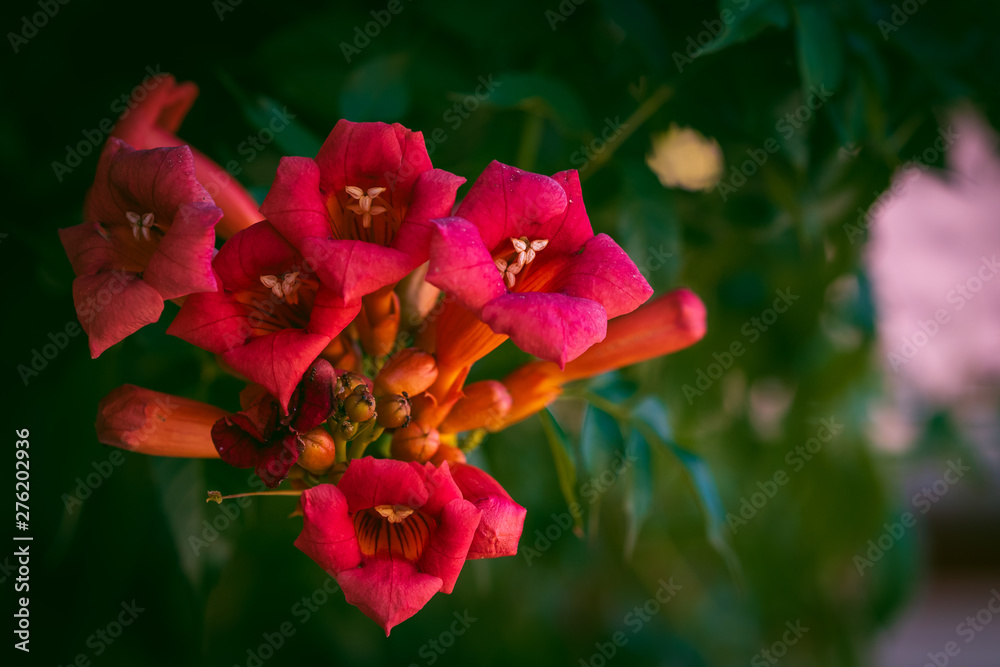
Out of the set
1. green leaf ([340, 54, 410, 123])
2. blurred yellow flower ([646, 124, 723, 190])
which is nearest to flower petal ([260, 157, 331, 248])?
green leaf ([340, 54, 410, 123])

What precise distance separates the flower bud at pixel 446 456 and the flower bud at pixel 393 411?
0.36ft

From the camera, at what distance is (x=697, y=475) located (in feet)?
5.21

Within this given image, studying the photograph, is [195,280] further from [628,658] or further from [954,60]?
[628,658]

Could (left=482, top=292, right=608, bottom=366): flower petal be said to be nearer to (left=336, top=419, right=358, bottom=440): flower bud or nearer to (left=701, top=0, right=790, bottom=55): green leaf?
(left=336, top=419, right=358, bottom=440): flower bud

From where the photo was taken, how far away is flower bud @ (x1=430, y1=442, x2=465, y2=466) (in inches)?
51.3

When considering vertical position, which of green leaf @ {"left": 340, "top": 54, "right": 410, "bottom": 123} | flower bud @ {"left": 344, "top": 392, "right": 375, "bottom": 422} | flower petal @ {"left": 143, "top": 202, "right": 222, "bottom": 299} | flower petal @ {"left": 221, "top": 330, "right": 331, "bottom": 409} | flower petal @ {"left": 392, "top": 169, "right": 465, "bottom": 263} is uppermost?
flower petal @ {"left": 143, "top": 202, "right": 222, "bottom": 299}

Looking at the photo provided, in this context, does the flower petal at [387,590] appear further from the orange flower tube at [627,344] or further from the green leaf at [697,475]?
the green leaf at [697,475]

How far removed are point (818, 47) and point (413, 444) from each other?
1.22 m

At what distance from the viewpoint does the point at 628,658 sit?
10.6ft

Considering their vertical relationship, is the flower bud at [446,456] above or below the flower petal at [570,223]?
below

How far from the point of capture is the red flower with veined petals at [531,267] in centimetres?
92

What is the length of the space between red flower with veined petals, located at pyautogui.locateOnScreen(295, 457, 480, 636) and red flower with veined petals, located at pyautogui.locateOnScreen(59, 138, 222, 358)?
34cm

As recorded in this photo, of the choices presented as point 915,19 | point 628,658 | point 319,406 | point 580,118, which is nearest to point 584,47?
point 580,118

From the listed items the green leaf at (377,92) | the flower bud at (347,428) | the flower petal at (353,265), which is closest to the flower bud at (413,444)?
the flower bud at (347,428)
